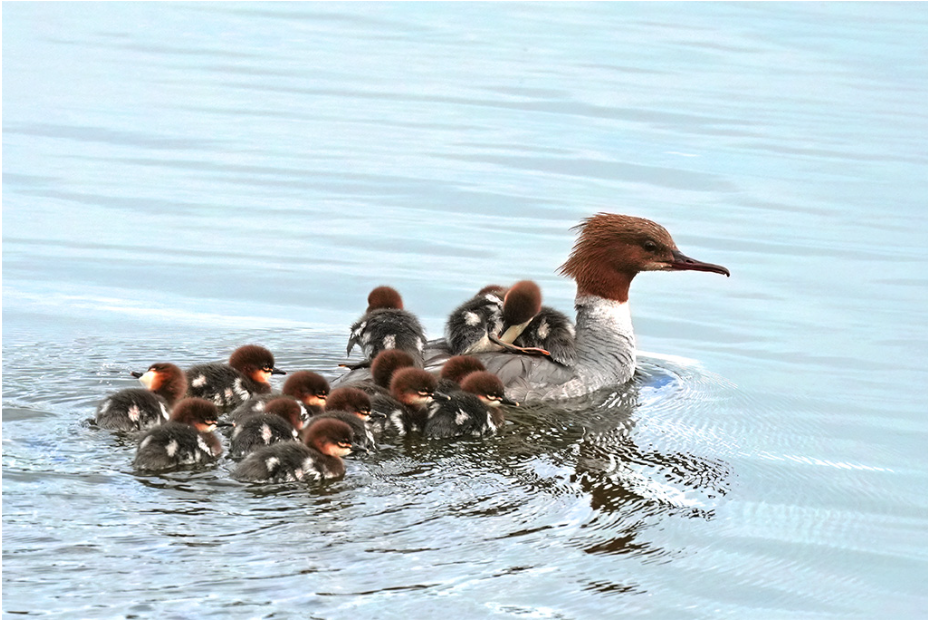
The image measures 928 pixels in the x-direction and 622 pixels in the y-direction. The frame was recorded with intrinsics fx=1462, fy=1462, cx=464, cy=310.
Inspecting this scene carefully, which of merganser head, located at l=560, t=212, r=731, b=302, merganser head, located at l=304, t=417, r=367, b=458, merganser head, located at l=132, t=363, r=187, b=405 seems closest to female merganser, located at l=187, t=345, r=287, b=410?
merganser head, located at l=132, t=363, r=187, b=405

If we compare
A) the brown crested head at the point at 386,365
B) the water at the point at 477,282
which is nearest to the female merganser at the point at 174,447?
the water at the point at 477,282

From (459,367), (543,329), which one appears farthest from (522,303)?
(459,367)

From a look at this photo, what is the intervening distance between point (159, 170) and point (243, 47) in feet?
19.0

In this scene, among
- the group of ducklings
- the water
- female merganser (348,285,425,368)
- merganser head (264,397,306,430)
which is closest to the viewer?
the water

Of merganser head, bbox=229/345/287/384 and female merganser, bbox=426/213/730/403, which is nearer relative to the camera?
merganser head, bbox=229/345/287/384

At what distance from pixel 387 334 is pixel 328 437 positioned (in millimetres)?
1613

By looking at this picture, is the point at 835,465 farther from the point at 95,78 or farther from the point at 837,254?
the point at 95,78

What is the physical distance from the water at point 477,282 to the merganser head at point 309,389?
20.9 inches

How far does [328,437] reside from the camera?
6.03 meters

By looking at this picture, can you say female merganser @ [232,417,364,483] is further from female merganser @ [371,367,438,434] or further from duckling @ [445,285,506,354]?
duckling @ [445,285,506,354]

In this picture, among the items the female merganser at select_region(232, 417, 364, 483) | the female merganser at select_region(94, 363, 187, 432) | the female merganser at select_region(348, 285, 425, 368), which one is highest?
the female merganser at select_region(348, 285, 425, 368)

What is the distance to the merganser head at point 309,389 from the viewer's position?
6906 millimetres

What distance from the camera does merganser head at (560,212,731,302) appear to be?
816 centimetres

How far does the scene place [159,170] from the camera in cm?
1165
